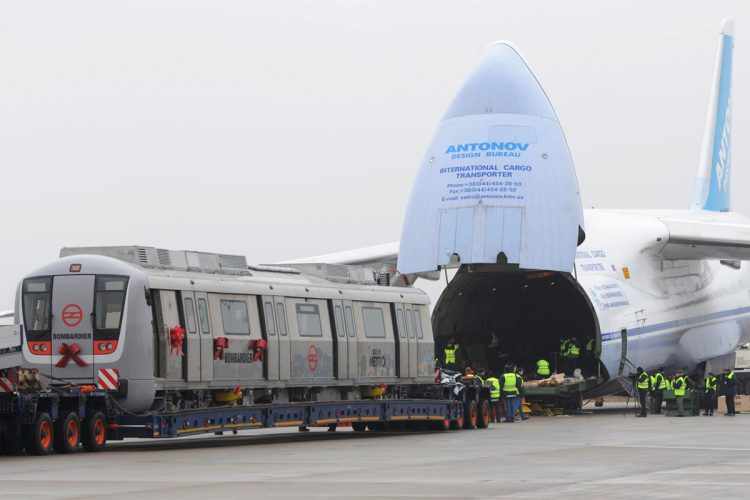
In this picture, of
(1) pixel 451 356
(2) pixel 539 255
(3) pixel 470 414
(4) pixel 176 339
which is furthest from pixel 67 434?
(1) pixel 451 356

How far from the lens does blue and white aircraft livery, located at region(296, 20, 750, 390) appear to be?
3484cm

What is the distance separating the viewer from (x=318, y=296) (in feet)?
90.7

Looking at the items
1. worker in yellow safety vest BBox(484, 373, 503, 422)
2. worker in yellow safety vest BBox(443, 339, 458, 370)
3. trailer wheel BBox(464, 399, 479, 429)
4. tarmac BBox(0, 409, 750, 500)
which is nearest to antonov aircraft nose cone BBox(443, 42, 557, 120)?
worker in yellow safety vest BBox(484, 373, 503, 422)

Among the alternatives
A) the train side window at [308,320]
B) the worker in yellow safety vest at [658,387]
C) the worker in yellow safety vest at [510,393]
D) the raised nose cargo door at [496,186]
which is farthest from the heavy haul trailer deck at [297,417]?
the worker in yellow safety vest at [658,387]

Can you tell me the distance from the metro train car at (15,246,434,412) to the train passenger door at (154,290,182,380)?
2 centimetres

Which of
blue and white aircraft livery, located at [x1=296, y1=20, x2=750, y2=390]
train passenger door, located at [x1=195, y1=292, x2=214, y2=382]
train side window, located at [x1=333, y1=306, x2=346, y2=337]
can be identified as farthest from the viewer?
blue and white aircraft livery, located at [x1=296, y1=20, x2=750, y2=390]

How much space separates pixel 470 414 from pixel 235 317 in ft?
25.7

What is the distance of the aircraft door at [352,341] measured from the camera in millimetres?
28312

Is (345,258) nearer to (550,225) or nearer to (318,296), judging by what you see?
(550,225)

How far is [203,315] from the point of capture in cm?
2452

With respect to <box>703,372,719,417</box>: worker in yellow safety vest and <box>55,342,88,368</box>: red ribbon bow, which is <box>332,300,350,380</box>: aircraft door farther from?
<box>703,372,719,417</box>: worker in yellow safety vest

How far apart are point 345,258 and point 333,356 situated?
16016mm

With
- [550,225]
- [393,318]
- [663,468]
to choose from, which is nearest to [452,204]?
[550,225]

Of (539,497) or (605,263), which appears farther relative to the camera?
(605,263)
